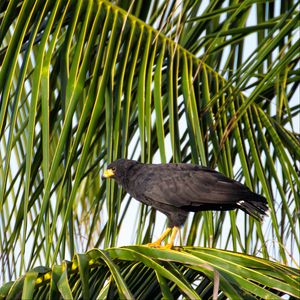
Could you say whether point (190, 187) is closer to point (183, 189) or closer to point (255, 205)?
point (183, 189)

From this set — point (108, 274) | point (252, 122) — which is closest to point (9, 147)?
point (108, 274)

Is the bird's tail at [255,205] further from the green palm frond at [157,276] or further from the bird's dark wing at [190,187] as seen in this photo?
the green palm frond at [157,276]

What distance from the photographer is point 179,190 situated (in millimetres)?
4512

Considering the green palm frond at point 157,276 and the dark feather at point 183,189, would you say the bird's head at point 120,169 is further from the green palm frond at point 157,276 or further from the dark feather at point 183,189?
the green palm frond at point 157,276

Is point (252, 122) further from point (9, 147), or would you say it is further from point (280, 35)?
point (9, 147)

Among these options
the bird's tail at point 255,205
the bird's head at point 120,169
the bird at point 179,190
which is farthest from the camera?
the bird's head at point 120,169

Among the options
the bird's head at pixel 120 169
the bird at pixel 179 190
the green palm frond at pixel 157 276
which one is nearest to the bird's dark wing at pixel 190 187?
the bird at pixel 179 190

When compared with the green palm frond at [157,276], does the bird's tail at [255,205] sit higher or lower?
higher

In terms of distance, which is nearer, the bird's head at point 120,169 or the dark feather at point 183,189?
the dark feather at point 183,189

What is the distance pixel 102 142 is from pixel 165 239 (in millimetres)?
696

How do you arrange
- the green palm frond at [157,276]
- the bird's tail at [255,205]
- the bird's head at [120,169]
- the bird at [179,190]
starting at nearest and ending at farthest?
the green palm frond at [157,276], the bird's tail at [255,205], the bird at [179,190], the bird's head at [120,169]

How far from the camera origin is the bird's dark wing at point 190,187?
420 cm

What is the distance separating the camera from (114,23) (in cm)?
412

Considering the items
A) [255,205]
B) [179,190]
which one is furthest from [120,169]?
[255,205]
